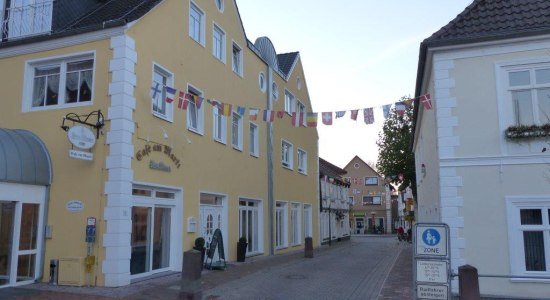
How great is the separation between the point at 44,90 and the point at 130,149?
338 centimetres

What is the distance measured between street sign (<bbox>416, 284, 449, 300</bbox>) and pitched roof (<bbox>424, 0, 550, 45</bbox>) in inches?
233

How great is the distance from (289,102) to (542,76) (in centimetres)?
1742

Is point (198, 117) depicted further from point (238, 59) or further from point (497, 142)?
point (497, 142)

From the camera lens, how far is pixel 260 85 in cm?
2294

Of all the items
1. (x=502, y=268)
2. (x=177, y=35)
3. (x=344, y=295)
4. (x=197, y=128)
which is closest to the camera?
(x=502, y=268)

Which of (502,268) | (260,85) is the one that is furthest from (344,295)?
(260,85)

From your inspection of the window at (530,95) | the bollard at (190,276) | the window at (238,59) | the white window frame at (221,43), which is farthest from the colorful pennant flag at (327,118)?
the window at (238,59)

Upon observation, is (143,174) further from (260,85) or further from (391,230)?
(391,230)

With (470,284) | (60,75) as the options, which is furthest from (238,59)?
(470,284)

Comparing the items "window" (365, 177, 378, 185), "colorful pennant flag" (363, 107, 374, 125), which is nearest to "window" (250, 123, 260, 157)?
"colorful pennant flag" (363, 107, 374, 125)

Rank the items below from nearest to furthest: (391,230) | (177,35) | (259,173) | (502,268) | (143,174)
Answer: (502,268) < (143,174) < (177,35) < (259,173) < (391,230)

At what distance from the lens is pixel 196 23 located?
17078 mm

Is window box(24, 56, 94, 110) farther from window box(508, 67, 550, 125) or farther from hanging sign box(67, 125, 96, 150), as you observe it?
window box(508, 67, 550, 125)

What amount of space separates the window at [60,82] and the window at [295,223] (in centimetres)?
1492
